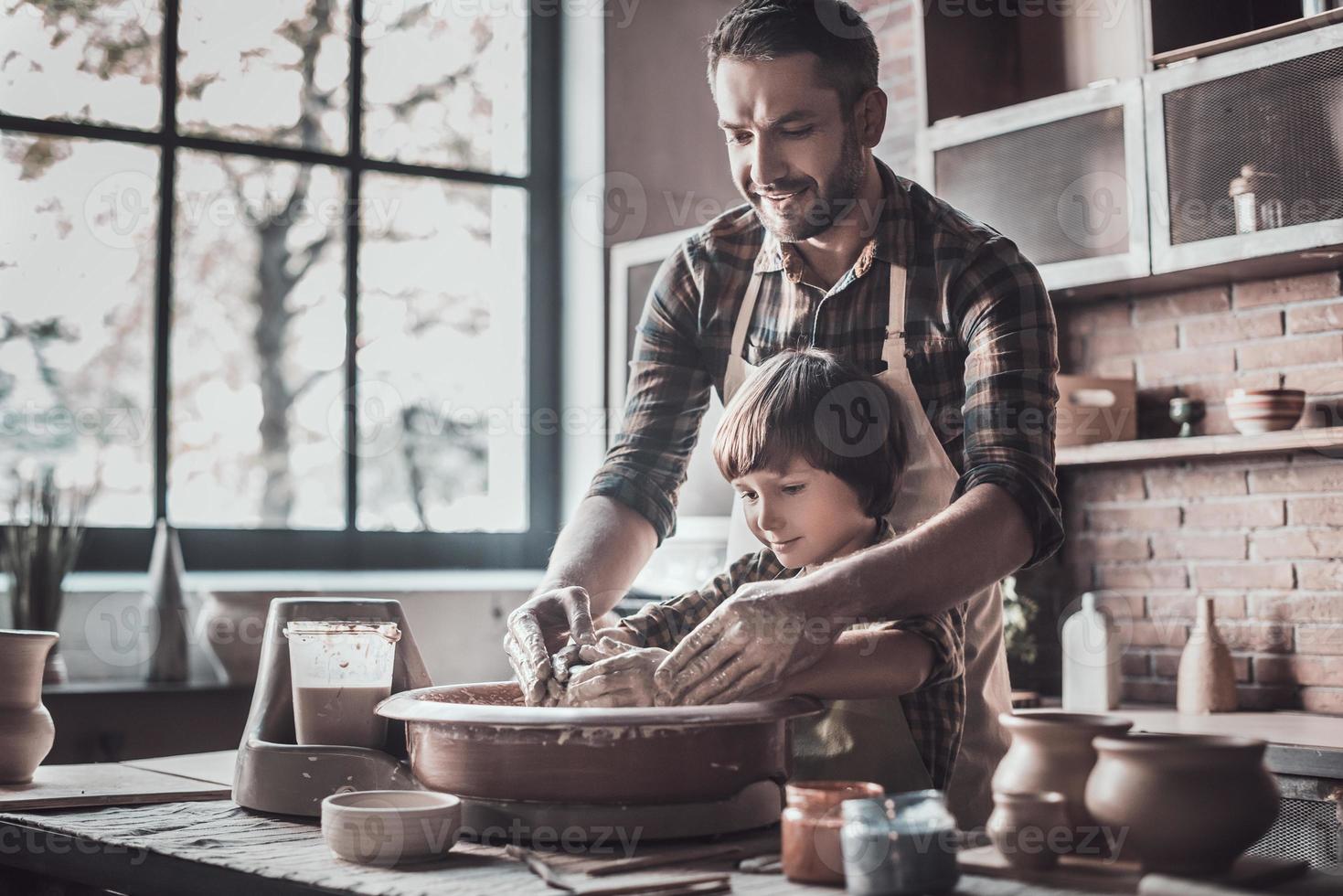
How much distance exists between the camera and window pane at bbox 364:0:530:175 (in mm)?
4414

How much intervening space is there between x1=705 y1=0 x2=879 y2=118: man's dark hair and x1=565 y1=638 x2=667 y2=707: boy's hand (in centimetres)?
80

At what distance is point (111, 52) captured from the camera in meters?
3.98

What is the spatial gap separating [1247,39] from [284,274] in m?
2.74

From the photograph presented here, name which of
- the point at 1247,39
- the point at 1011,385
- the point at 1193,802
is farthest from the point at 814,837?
the point at 1247,39

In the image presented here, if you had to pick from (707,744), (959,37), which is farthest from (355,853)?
(959,37)

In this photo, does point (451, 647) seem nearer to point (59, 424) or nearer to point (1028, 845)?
point (59, 424)

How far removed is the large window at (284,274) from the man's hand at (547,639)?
8.75 ft

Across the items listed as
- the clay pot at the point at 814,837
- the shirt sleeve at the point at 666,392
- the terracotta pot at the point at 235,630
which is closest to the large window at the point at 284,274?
the terracotta pot at the point at 235,630

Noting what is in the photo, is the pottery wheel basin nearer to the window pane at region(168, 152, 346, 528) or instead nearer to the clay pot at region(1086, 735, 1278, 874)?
the clay pot at region(1086, 735, 1278, 874)

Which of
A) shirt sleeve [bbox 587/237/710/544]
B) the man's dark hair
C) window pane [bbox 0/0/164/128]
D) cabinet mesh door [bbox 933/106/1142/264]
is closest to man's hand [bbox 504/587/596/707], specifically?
shirt sleeve [bbox 587/237/710/544]

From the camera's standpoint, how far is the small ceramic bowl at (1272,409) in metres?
3.12

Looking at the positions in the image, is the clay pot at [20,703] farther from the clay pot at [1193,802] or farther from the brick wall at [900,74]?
the brick wall at [900,74]

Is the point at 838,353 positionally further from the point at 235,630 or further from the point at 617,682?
the point at 235,630

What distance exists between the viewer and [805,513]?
1638mm
